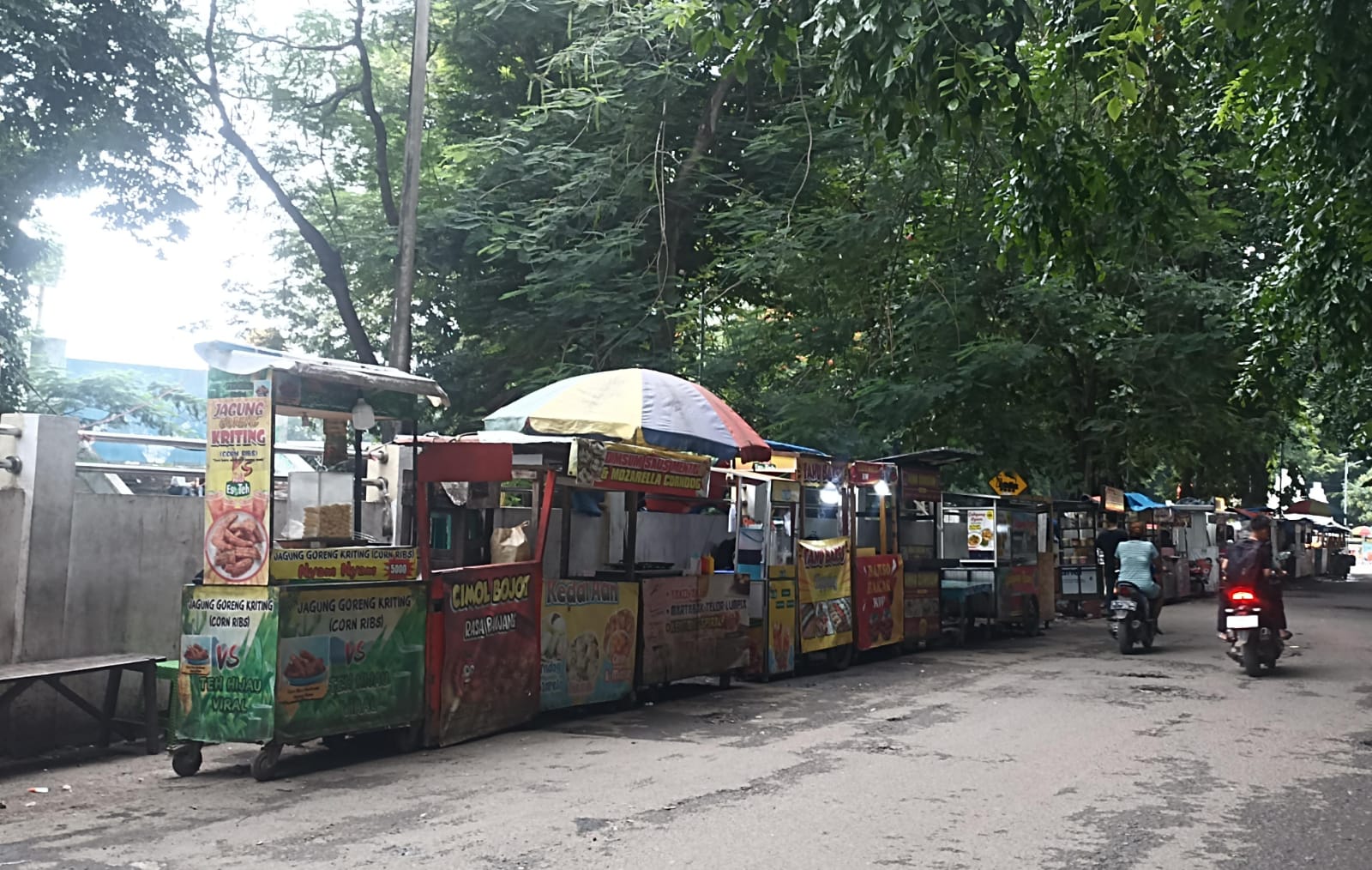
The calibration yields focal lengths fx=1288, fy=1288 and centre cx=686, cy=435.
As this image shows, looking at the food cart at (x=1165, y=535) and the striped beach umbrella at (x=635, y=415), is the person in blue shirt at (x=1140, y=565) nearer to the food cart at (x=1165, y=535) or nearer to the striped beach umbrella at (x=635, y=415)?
the striped beach umbrella at (x=635, y=415)

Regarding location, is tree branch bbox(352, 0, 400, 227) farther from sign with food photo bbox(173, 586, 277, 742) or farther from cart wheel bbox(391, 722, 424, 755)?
sign with food photo bbox(173, 586, 277, 742)

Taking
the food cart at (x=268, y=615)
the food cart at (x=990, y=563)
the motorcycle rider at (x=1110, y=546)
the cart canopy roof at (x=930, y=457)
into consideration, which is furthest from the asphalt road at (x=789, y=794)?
the motorcycle rider at (x=1110, y=546)

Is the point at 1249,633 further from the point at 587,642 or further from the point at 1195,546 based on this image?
the point at 1195,546

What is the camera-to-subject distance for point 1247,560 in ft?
45.6

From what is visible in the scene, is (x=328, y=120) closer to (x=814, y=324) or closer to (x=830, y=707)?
(x=814, y=324)

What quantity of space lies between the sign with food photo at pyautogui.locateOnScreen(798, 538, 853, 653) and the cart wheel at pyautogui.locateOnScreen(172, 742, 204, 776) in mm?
7046

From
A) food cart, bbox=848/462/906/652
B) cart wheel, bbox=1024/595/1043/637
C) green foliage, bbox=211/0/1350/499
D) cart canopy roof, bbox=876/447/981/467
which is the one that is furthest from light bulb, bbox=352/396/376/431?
cart wheel, bbox=1024/595/1043/637

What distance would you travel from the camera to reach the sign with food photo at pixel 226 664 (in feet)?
25.8

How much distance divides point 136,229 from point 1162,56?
45.9ft

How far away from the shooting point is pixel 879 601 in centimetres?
1556

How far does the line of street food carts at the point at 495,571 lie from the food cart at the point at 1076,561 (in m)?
6.01

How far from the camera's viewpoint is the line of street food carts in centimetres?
806

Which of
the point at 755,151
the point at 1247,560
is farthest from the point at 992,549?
the point at 755,151

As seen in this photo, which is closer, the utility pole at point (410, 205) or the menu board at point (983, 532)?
the utility pole at point (410, 205)
